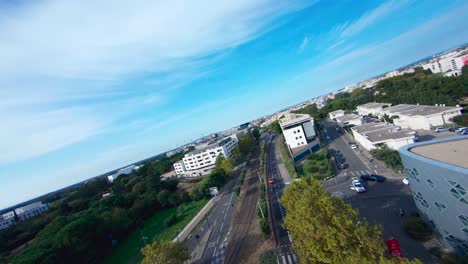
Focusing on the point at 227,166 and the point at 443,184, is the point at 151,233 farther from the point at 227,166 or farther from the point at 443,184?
the point at 443,184

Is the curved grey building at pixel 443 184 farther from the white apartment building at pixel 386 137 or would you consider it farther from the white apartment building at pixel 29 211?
the white apartment building at pixel 29 211

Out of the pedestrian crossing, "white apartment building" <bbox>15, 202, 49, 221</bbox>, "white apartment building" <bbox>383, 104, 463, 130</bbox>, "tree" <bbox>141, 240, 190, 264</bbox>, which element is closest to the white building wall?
"white apartment building" <bbox>383, 104, 463, 130</bbox>

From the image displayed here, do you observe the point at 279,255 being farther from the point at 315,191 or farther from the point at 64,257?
the point at 64,257

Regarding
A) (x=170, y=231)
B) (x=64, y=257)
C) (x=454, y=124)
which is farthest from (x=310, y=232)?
(x=454, y=124)

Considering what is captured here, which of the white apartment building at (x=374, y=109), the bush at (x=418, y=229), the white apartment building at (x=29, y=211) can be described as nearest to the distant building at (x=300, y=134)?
the white apartment building at (x=374, y=109)

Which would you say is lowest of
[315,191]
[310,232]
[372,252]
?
[372,252]

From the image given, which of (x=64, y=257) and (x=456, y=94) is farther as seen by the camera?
(x=456, y=94)

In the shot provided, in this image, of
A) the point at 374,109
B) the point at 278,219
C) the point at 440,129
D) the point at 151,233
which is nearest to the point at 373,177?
the point at 278,219

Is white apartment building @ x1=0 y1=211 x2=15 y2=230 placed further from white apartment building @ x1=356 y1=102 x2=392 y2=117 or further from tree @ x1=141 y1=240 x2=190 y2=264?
white apartment building @ x1=356 y1=102 x2=392 y2=117
